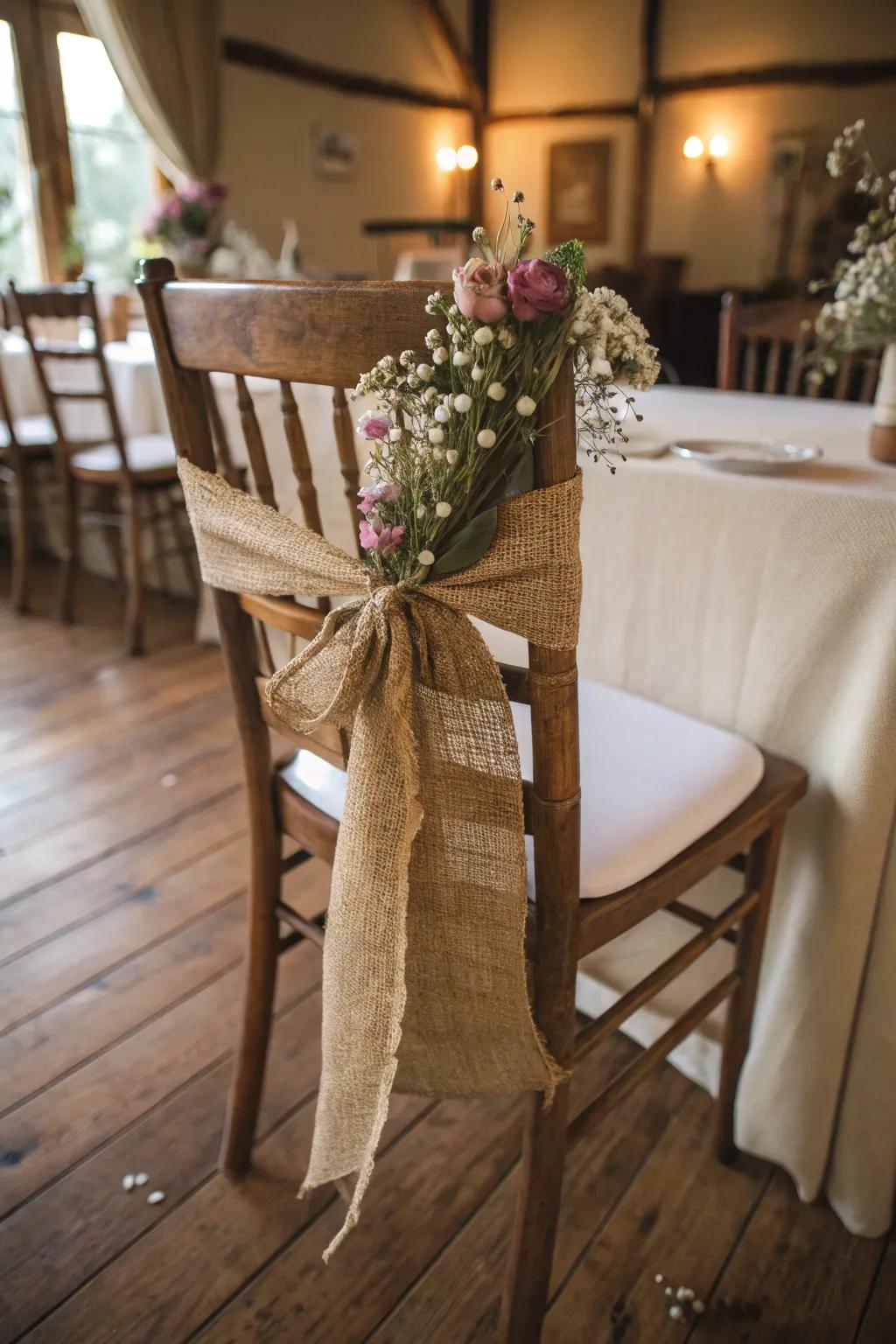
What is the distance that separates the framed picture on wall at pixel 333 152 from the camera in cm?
606

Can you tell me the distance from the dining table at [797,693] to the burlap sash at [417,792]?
182 millimetres

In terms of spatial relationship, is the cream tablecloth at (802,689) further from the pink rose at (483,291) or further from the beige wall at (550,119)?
the beige wall at (550,119)

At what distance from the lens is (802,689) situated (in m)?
1.07

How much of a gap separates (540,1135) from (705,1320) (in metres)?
0.37

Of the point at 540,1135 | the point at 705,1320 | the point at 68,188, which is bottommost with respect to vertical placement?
the point at 705,1320

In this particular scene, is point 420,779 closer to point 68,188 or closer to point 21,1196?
point 21,1196

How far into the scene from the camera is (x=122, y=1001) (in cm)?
147

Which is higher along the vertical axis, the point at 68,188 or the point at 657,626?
the point at 68,188

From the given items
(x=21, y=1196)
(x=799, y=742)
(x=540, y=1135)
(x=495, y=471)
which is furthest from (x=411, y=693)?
(x=21, y=1196)

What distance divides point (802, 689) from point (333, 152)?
20.6 feet

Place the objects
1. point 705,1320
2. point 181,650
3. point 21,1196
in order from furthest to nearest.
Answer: point 181,650, point 21,1196, point 705,1320

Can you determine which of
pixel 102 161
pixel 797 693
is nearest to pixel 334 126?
pixel 102 161

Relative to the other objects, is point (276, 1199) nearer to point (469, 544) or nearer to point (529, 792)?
point (529, 792)

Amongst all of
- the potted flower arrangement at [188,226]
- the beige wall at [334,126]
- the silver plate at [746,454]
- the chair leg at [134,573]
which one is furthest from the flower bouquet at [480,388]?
the beige wall at [334,126]
